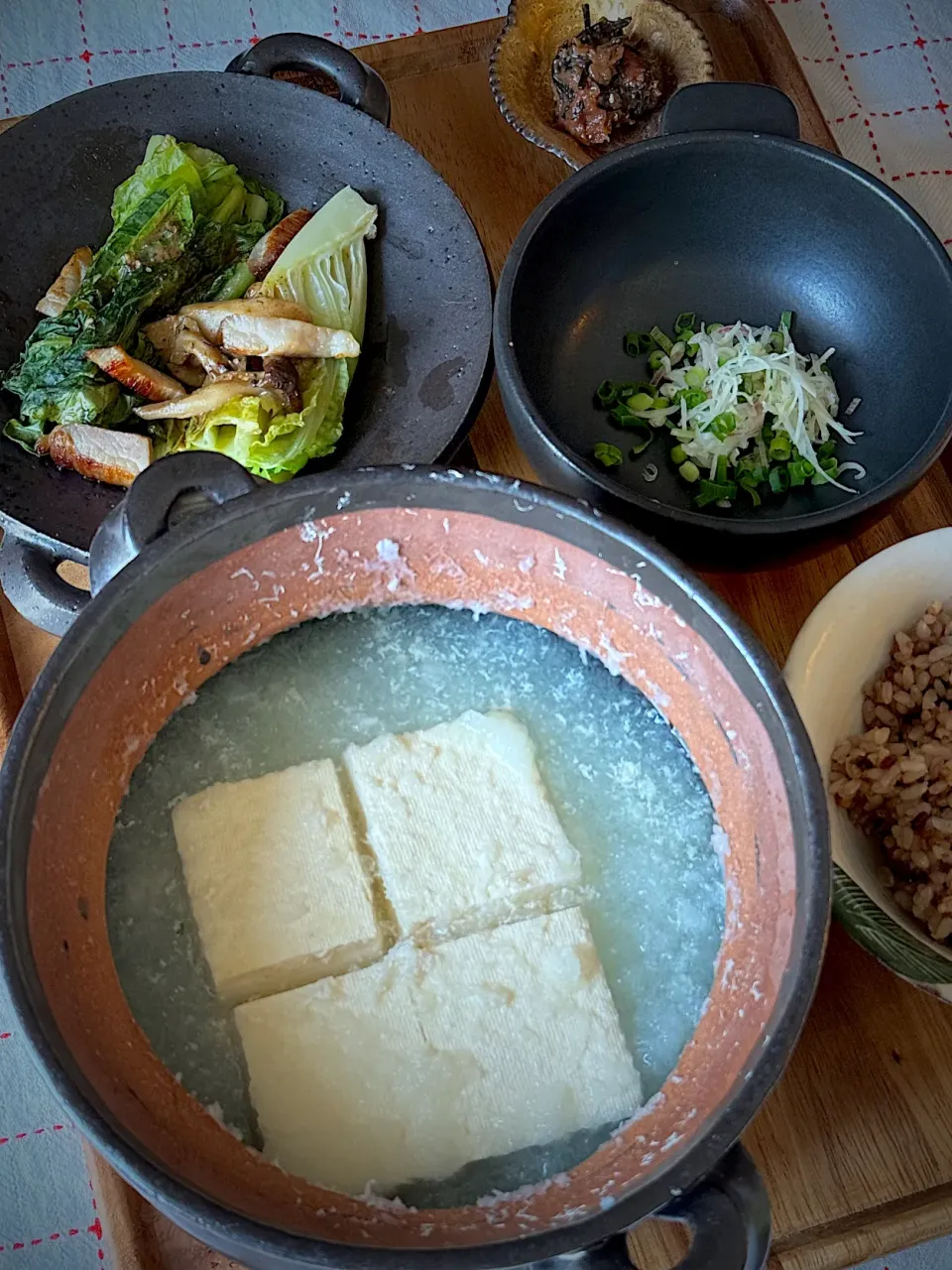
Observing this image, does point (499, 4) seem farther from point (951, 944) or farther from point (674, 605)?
point (951, 944)

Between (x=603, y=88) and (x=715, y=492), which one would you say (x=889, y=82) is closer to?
(x=603, y=88)

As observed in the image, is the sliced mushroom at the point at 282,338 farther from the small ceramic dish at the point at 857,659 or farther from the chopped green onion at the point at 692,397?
the small ceramic dish at the point at 857,659

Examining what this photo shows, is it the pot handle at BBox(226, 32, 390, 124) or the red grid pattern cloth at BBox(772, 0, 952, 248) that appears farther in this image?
the red grid pattern cloth at BBox(772, 0, 952, 248)

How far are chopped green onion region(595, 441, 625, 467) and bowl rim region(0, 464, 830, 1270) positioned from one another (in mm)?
427

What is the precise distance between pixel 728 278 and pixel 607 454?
366 millimetres

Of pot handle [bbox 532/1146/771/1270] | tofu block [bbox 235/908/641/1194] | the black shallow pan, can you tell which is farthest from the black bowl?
pot handle [bbox 532/1146/771/1270]

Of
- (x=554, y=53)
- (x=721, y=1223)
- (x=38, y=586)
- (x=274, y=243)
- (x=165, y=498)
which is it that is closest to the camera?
(x=721, y=1223)

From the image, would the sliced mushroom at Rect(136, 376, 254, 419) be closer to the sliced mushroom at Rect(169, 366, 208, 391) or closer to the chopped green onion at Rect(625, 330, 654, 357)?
the sliced mushroom at Rect(169, 366, 208, 391)

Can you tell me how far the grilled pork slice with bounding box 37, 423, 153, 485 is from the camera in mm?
1317

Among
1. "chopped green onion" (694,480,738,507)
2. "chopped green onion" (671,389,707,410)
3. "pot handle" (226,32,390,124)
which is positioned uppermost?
"pot handle" (226,32,390,124)

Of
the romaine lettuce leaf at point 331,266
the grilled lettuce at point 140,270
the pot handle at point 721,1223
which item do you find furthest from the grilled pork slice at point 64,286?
the pot handle at point 721,1223

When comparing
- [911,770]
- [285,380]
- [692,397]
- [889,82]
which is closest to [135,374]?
[285,380]

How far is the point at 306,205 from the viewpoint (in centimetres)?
152

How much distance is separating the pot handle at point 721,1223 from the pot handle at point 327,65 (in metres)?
1.35
